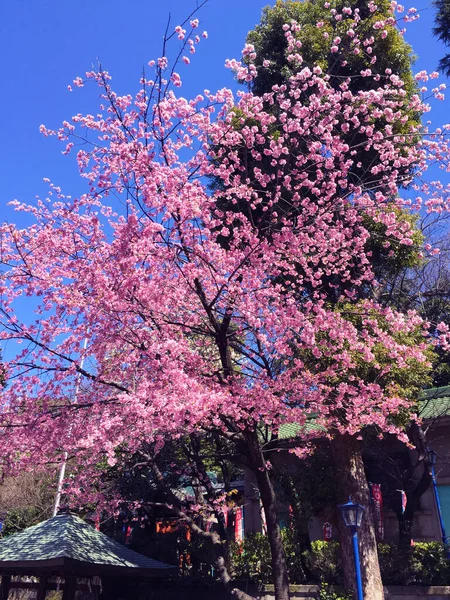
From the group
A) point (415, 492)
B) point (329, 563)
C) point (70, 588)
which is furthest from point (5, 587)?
point (415, 492)

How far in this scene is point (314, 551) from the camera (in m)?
12.0

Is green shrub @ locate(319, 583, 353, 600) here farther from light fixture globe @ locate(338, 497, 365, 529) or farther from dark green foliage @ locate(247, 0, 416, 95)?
dark green foliage @ locate(247, 0, 416, 95)

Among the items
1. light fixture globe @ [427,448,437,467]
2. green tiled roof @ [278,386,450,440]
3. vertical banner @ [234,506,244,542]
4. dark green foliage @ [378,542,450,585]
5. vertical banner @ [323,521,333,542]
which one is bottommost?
dark green foliage @ [378,542,450,585]

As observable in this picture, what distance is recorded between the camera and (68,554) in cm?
977

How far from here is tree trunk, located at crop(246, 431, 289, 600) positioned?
8.34m

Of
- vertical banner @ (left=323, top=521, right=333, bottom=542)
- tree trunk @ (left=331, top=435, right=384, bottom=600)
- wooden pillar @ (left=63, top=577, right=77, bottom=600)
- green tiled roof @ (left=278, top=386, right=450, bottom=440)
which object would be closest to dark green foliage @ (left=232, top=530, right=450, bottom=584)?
tree trunk @ (left=331, top=435, right=384, bottom=600)

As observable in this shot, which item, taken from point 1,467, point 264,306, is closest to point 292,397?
point 264,306

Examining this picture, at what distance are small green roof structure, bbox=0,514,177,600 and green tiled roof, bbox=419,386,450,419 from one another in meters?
7.71

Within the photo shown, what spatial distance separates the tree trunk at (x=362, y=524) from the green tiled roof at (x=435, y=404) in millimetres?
3291

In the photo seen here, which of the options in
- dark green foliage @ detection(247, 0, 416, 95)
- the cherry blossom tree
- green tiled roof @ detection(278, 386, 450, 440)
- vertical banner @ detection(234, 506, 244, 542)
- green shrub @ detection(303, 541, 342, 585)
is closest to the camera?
the cherry blossom tree

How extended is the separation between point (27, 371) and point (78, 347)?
49.0 inches

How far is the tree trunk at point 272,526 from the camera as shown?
834cm

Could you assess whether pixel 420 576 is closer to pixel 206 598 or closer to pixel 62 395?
pixel 206 598

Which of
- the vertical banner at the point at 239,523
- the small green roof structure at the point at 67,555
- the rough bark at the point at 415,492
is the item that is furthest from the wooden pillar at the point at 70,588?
the vertical banner at the point at 239,523
